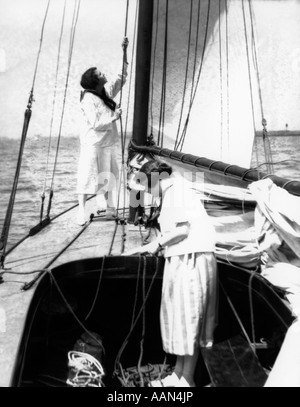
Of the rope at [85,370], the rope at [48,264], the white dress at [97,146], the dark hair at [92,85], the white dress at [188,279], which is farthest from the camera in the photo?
the white dress at [97,146]

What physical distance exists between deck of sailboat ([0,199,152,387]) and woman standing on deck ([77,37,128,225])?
0.29m

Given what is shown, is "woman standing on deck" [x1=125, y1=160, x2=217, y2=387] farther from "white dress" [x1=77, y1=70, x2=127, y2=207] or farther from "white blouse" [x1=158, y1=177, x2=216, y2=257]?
"white dress" [x1=77, y1=70, x2=127, y2=207]

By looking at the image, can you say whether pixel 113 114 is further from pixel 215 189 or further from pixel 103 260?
pixel 103 260

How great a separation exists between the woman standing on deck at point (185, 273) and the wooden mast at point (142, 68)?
72.5 inches

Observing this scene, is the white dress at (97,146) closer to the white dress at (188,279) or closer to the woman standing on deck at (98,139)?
the woman standing on deck at (98,139)

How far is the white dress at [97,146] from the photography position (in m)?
3.54

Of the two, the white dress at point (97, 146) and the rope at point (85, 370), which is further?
the white dress at point (97, 146)

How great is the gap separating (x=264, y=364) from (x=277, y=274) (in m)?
0.60

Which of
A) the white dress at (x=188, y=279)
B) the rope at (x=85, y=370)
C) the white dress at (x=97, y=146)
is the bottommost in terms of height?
the rope at (x=85, y=370)

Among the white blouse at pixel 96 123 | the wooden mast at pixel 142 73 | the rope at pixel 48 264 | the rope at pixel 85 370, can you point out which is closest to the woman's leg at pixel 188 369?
the rope at pixel 85 370

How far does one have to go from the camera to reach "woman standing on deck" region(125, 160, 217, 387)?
1.88 metres

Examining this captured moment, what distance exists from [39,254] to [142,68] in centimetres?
193

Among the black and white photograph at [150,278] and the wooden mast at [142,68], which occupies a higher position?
the wooden mast at [142,68]

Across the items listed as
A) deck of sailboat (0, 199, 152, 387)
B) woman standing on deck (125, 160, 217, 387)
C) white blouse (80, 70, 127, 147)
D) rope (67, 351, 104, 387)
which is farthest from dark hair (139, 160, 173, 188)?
white blouse (80, 70, 127, 147)
